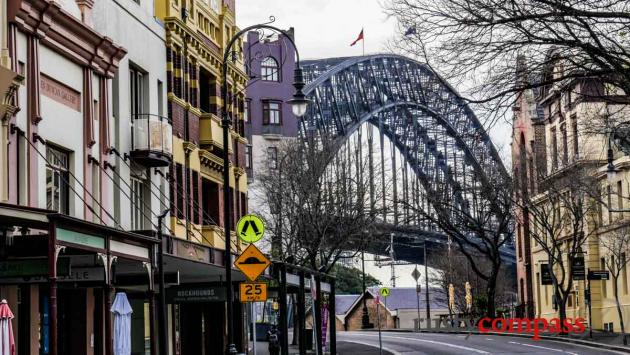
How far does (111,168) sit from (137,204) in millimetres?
3467

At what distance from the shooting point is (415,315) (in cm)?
14388

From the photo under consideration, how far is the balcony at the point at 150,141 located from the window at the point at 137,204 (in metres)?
0.61

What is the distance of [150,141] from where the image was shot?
3412 cm

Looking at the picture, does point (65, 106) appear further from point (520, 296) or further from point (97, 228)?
point (520, 296)

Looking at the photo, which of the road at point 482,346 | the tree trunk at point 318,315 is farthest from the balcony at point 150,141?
the road at point 482,346

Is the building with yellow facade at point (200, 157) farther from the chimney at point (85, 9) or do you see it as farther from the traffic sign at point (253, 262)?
the chimney at point (85, 9)

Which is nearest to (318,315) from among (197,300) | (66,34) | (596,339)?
(197,300)

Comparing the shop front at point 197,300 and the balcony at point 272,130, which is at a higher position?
the balcony at point 272,130

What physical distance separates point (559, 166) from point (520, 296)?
3019cm

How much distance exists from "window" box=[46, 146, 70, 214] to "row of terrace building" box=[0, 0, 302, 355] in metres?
0.05

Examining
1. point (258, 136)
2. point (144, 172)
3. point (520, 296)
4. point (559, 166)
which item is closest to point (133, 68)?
point (144, 172)

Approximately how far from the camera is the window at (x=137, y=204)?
33.9 m

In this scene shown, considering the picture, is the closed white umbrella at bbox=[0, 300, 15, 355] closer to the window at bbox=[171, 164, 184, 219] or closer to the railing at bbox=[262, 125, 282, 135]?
the window at bbox=[171, 164, 184, 219]

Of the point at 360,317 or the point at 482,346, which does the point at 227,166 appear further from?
the point at 360,317
